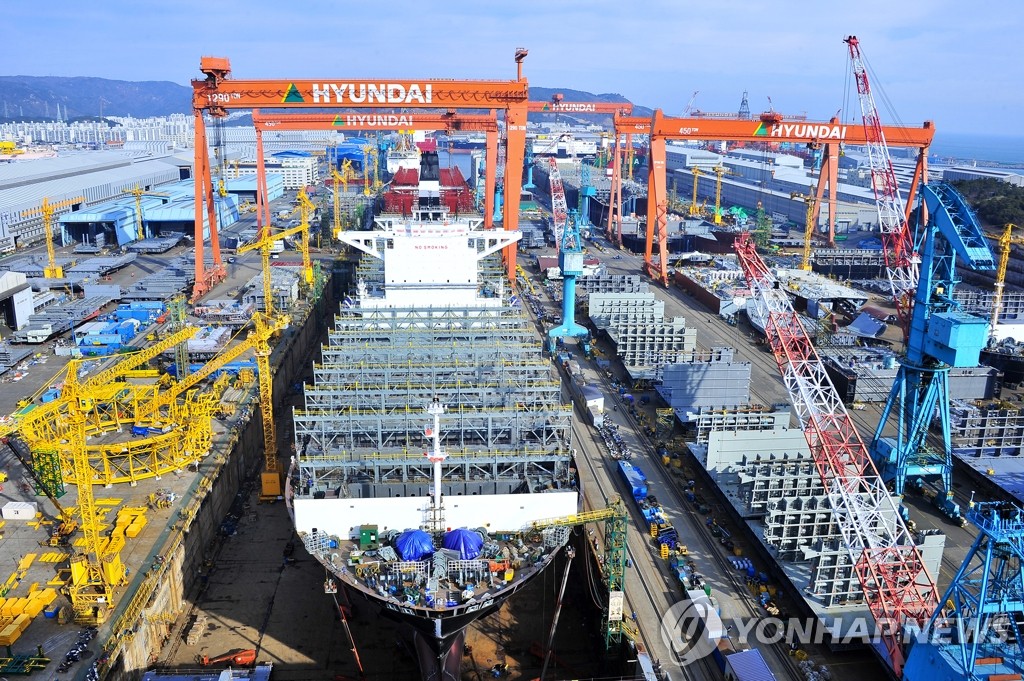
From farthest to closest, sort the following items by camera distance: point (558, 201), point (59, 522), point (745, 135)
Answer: point (558, 201)
point (745, 135)
point (59, 522)

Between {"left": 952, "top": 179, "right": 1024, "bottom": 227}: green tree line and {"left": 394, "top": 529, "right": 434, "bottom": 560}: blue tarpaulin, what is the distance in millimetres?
77236

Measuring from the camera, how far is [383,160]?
463ft

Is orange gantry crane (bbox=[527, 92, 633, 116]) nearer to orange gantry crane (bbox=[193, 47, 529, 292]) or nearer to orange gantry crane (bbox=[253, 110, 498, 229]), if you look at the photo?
orange gantry crane (bbox=[253, 110, 498, 229])

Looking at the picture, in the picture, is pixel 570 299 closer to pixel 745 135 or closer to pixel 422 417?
pixel 745 135

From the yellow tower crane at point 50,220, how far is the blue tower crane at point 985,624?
62.8m

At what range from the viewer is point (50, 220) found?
72625 mm

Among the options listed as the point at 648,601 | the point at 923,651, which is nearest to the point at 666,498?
the point at 648,601

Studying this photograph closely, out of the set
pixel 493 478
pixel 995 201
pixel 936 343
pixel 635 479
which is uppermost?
pixel 995 201

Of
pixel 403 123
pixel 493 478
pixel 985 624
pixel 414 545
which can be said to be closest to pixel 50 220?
pixel 403 123

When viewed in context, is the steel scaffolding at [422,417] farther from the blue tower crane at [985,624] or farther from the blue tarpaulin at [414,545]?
the blue tower crane at [985,624]

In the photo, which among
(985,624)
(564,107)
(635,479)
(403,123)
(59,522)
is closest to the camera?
(985,624)

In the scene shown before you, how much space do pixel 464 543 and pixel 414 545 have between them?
1230 mm

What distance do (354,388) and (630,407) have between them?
18.5 m

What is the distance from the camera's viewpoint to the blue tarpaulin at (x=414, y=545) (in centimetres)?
1786
